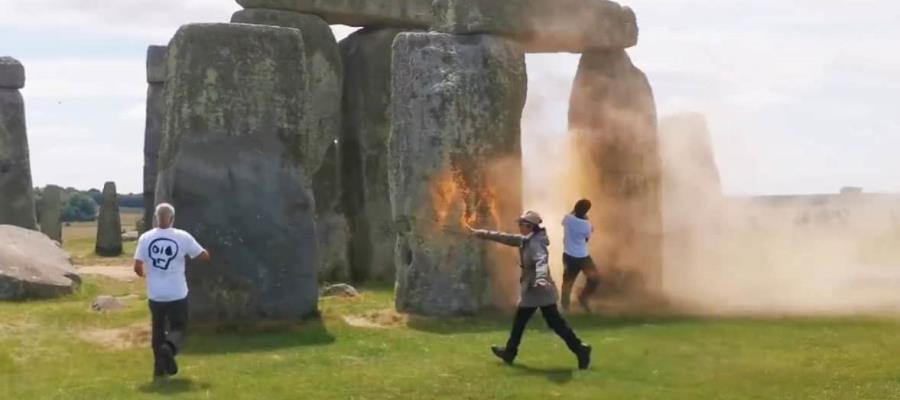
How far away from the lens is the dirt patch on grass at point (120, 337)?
13109 millimetres

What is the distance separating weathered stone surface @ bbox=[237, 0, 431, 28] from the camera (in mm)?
21375

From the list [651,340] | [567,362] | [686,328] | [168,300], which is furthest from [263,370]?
[686,328]

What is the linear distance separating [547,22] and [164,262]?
7.24m

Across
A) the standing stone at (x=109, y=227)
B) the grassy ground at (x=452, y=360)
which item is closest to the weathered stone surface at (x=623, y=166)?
the grassy ground at (x=452, y=360)

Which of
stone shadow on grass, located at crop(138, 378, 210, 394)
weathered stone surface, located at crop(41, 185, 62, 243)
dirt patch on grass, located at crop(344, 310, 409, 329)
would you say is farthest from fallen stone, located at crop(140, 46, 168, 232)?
stone shadow on grass, located at crop(138, 378, 210, 394)

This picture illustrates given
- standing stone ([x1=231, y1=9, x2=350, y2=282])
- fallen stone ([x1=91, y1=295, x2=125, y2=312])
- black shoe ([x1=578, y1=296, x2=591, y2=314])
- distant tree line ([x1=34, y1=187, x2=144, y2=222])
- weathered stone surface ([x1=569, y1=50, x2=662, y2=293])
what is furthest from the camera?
distant tree line ([x1=34, y1=187, x2=144, y2=222])

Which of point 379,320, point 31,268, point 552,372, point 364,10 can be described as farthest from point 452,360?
point 364,10

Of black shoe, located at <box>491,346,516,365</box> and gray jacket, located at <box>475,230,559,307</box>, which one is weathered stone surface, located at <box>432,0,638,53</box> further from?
black shoe, located at <box>491,346,516,365</box>

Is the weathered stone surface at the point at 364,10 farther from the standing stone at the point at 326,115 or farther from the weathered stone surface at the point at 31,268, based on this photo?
the weathered stone surface at the point at 31,268

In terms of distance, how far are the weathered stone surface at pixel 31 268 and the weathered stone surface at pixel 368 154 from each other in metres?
4.97

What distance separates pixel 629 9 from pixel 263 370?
28.7ft

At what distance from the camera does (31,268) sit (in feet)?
59.2

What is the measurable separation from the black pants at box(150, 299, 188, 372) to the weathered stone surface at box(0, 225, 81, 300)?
7190mm

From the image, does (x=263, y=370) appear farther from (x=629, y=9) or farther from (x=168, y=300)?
(x=629, y=9)
